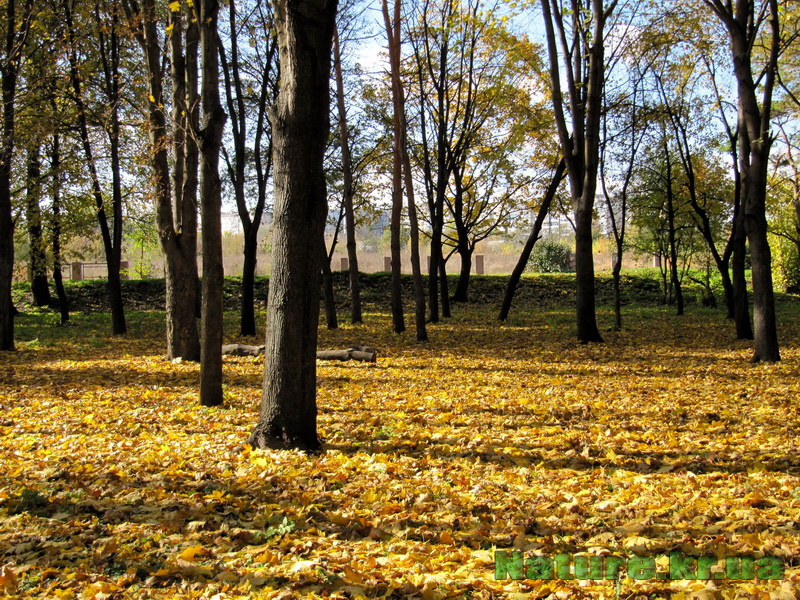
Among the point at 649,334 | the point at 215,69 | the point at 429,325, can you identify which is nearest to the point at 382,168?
the point at 429,325

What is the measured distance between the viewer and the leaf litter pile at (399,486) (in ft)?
9.60

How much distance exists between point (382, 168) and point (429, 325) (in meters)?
8.82

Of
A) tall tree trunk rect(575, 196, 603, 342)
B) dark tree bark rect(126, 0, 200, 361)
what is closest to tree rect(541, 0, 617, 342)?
tall tree trunk rect(575, 196, 603, 342)

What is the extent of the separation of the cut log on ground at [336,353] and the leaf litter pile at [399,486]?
2.17 m

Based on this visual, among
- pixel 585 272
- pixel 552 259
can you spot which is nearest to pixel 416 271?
pixel 585 272

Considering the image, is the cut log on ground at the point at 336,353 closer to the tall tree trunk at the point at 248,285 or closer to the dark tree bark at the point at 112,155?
the tall tree trunk at the point at 248,285

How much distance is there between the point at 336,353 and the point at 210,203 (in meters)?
5.14

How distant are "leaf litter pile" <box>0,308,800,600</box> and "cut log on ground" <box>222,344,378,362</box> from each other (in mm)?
2173

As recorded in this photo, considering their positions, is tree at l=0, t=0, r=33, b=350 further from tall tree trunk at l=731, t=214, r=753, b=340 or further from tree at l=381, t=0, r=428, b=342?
tall tree trunk at l=731, t=214, r=753, b=340

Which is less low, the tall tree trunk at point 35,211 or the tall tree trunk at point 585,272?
the tall tree trunk at point 35,211

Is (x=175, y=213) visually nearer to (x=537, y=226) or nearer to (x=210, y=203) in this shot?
(x=210, y=203)

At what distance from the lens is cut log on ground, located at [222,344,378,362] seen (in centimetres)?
1142

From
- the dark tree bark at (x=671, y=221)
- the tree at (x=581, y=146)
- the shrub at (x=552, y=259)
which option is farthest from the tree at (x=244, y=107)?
the shrub at (x=552, y=259)

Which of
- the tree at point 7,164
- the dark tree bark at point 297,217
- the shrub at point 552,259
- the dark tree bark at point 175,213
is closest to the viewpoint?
the dark tree bark at point 297,217
